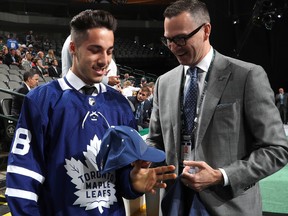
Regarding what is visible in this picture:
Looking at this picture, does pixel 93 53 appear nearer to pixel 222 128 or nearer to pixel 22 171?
pixel 22 171

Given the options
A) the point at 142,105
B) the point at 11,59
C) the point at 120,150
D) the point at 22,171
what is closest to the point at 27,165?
the point at 22,171

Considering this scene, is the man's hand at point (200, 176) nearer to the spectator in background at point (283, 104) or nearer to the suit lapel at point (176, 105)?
the suit lapel at point (176, 105)

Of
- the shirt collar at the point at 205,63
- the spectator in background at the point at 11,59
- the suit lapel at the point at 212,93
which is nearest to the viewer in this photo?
the suit lapel at the point at 212,93

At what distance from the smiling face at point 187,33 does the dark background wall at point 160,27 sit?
33.8ft

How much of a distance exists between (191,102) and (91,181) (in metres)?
0.55

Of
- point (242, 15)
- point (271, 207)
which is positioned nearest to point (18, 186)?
point (271, 207)

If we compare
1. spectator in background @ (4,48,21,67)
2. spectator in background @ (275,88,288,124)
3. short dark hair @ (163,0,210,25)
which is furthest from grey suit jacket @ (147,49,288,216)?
spectator in background @ (275,88,288,124)

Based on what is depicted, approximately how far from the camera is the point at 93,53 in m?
1.28

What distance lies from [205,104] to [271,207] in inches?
99.2

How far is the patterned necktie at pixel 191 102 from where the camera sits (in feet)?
A: 4.92

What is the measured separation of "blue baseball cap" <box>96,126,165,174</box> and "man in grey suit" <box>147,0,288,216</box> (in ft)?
0.68

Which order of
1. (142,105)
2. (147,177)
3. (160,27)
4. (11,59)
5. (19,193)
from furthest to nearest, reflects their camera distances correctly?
1. (160,27)
2. (11,59)
3. (142,105)
4. (147,177)
5. (19,193)

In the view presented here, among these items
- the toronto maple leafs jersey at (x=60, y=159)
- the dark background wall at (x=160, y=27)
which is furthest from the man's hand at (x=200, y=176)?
the dark background wall at (x=160, y=27)

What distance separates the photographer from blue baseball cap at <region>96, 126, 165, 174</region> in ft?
3.83
